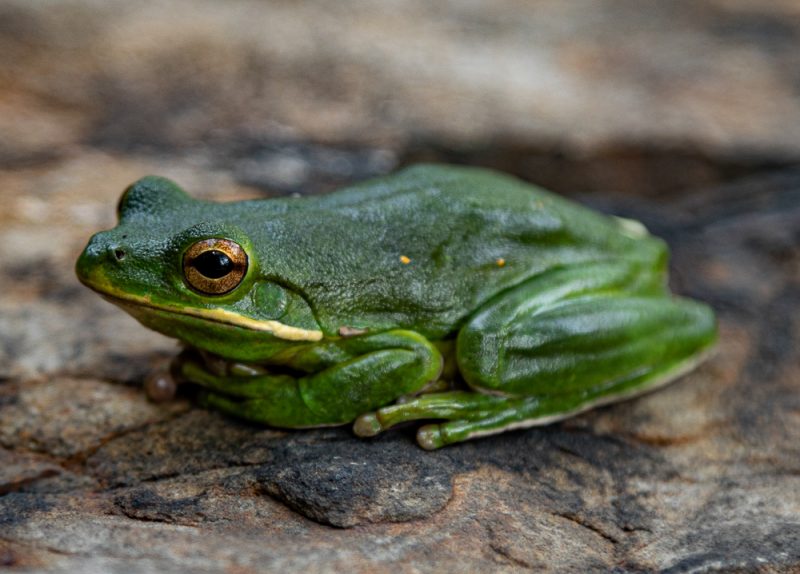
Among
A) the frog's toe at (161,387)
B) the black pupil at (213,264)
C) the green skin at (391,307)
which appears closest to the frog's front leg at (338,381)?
the green skin at (391,307)

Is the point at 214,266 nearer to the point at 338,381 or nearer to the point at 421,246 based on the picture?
the point at 338,381

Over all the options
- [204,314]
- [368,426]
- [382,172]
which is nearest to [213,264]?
[204,314]

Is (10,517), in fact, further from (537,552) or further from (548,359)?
(548,359)

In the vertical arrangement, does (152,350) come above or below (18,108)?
below

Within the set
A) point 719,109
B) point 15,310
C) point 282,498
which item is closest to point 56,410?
point 15,310

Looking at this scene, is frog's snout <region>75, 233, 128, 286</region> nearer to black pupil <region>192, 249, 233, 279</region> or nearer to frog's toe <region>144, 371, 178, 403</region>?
black pupil <region>192, 249, 233, 279</region>

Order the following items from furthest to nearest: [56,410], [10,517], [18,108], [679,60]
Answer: [679,60], [18,108], [56,410], [10,517]

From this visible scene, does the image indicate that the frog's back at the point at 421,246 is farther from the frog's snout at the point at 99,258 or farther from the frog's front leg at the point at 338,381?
the frog's snout at the point at 99,258
